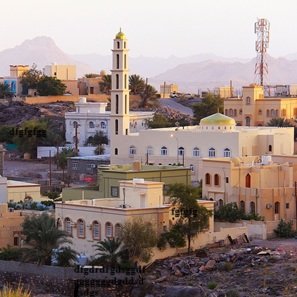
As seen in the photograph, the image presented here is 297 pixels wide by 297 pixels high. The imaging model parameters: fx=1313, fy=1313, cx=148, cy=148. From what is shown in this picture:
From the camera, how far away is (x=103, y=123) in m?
62.9

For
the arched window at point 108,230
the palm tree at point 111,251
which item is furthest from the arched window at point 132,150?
the palm tree at point 111,251

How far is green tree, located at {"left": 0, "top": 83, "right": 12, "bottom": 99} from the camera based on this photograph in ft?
250

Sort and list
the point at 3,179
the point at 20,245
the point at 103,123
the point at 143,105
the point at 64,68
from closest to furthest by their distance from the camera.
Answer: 1. the point at 20,245
2. the point at 3,179
3. the point at 103,123
4. the point at 143,105
5. the point at 64,68

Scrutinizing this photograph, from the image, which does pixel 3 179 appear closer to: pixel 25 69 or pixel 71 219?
pixel 71 219

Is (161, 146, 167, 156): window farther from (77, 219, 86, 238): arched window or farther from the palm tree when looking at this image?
the palm tree

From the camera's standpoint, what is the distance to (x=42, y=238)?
3406cm

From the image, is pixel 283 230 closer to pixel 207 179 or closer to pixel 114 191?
pixel 207 179

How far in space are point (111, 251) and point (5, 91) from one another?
148ft

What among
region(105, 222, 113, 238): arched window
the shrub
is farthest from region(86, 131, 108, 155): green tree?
region(105, 222, 113, 238): arched window

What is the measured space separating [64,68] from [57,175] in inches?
1602

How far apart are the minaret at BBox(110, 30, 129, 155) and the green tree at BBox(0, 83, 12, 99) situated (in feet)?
79.2

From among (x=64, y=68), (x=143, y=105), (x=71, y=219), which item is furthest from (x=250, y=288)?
(x=64, y=68)

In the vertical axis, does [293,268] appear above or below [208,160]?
below

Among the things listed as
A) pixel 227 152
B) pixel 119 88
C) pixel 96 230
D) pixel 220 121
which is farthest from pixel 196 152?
pixel 96 230
